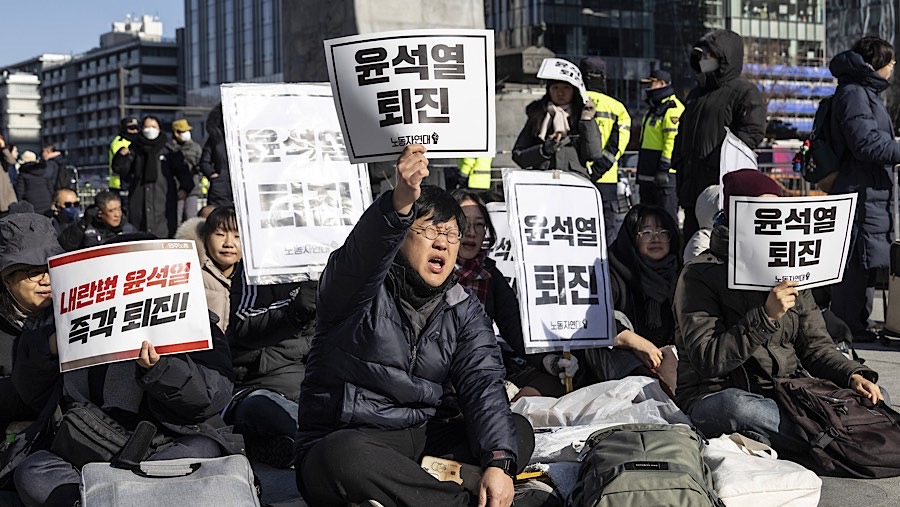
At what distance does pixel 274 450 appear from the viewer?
5156 mm

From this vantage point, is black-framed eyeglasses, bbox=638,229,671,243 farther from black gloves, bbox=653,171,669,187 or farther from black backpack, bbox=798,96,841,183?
black gloves, bbox=653,171,669,187

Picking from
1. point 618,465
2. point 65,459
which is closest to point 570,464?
point 618,465

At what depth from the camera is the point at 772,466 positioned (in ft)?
14.1

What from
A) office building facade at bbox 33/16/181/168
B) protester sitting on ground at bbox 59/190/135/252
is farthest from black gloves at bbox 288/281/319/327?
office building facade at bbox 33/16/181/168

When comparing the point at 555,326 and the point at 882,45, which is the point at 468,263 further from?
the point at 882,45

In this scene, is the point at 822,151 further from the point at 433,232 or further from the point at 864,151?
the point at 433,232

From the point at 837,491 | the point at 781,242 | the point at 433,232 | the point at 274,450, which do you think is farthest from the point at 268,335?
the point at 837,491

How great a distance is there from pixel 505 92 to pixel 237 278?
7666 millimetres

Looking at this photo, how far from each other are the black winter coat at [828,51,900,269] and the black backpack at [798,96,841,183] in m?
0.05

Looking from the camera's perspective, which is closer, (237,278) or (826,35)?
(237,278)

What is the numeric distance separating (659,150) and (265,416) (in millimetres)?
5138

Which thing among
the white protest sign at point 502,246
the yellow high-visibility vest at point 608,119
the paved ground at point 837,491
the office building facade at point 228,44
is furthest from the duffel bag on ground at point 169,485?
the office building facade at point 228,44

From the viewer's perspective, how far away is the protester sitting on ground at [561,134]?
304 inches

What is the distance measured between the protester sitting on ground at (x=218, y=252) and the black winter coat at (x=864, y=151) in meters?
4.11
